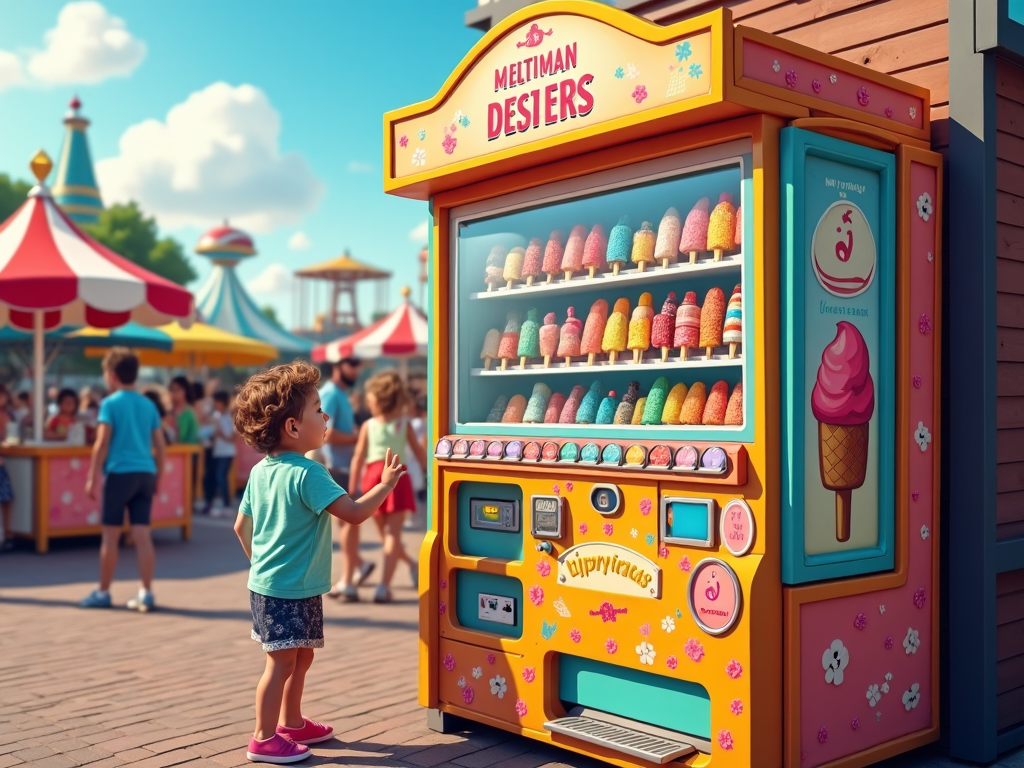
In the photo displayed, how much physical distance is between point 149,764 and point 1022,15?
472cm

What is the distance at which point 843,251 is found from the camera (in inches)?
153

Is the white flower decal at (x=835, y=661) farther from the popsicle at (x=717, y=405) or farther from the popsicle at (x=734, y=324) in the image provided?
the popsicle at (x=734, y=324)

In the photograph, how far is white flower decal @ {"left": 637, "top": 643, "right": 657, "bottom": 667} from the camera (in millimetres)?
3916

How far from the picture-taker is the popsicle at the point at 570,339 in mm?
4766

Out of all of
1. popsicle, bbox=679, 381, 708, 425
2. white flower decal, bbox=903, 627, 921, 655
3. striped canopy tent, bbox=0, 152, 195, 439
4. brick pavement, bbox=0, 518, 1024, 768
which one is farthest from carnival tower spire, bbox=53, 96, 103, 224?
white flower decal, bbox=903, 627, 921, 655

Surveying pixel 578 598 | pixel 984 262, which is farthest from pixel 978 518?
pixel 578 598

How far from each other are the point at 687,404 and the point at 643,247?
710 millimetres

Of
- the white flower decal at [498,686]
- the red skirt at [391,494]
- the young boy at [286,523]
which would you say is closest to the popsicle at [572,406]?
A: the young boy at [286,523]

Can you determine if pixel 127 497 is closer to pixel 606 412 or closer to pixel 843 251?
pixel 606 412

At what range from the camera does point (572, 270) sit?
4.71m

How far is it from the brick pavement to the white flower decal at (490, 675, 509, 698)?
0.23 m

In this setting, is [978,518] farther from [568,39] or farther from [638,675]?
[568,39]

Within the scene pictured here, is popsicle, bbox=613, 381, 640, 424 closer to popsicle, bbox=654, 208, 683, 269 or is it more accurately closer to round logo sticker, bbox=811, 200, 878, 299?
popsicle, bbox=654, 208, 683, 269

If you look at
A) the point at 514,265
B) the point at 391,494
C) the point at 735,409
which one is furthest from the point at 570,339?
the point at 391,494
